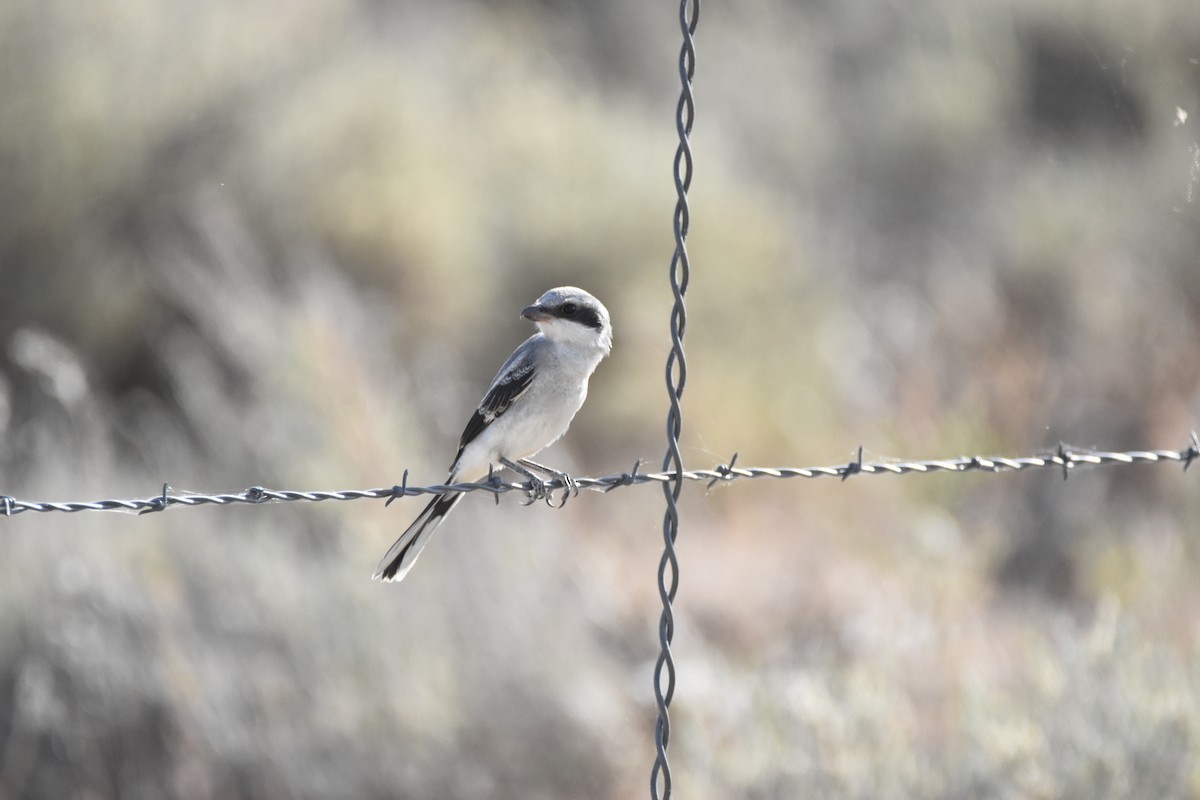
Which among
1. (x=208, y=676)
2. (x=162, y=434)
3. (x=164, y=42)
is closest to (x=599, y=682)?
(x=208, y=676)

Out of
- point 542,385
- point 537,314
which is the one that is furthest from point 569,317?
point 542,385

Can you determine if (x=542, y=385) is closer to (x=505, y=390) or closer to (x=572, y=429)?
(x=505, y=390)

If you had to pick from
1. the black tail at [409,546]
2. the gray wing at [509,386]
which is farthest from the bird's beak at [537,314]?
the black tail at [409,546]

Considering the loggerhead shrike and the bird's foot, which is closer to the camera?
the bird's foot

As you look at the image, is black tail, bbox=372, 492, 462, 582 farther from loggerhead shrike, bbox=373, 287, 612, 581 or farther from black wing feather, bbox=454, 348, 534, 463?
black wing feather, bbox=454, 348, 534, 463

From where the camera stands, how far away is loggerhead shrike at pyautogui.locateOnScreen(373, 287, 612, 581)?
14.2ft

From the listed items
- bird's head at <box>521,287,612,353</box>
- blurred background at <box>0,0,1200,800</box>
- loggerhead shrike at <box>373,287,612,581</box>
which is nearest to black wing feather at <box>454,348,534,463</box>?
loggerhead shrike at <box>373,287,612,581</box>

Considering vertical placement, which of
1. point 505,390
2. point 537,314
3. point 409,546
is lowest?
point 409,546

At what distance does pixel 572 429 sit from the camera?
948 cm

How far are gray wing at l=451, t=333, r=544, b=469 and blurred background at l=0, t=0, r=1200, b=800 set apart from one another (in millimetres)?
1416

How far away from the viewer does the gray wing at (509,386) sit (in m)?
4.36

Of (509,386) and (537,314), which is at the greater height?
(537,314)

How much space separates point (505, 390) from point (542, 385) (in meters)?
0.13

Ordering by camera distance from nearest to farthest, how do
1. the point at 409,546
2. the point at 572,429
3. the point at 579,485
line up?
the point at 579,485 → the point at 409,546 → the point at 572,429
